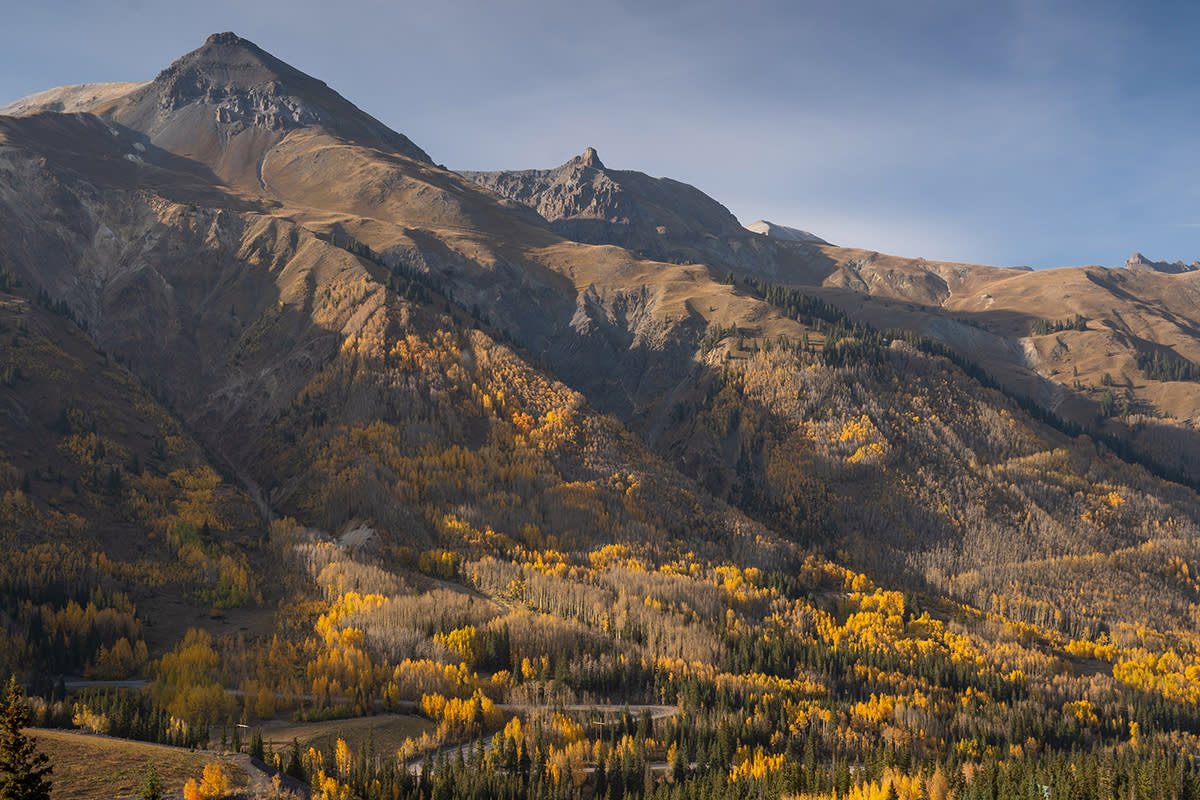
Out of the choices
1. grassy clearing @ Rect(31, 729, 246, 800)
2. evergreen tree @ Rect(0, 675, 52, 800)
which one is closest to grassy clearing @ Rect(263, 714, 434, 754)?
grassy clearing @ Rect(31, 729, 246, 800)

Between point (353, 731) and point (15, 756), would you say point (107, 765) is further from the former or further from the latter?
point (353, 731)

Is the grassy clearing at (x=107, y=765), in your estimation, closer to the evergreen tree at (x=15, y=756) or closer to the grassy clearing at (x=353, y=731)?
the grassy clearing at (x=353, y=731)

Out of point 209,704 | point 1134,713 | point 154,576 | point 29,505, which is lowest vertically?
point 1134,713

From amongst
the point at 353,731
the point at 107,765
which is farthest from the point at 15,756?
the point at 353,731

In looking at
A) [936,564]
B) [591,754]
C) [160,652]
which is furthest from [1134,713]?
[160,652]

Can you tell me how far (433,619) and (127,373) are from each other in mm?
Result: 101375

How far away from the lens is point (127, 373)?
191m

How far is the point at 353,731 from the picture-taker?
105m

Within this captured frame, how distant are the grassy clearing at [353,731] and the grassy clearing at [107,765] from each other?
56.7 ft

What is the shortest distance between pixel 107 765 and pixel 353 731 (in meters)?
36.7

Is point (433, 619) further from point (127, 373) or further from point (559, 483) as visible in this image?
point (127, 373)

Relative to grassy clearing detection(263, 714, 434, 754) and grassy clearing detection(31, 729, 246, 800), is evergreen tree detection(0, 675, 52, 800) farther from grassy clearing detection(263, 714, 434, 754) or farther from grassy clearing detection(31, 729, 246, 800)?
grassy clearing detection(263, 714, 434, 754)

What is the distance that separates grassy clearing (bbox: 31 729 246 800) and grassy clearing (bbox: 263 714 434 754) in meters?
17.3

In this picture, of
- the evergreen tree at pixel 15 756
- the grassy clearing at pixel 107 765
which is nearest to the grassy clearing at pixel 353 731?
the grassy clearing at pixel 107 765
